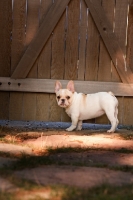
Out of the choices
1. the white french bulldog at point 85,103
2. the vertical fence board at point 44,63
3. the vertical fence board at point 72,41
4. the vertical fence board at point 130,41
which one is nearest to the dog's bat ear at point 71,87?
the white french bulldog at point 85,103

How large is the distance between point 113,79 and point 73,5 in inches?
52.1

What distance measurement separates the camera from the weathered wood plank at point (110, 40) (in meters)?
5.68

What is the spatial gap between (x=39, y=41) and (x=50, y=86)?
0.73m

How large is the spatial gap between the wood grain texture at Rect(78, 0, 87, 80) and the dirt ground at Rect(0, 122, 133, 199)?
1311mm

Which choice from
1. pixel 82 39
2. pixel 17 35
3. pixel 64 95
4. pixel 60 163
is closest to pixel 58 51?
pixel 82 39

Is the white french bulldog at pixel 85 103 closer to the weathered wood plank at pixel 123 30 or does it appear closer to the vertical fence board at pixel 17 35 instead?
the weathered wood plank at pixel 123 30

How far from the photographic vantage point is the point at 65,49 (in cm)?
579

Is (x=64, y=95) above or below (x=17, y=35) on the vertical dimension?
below

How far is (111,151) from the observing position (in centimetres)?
381

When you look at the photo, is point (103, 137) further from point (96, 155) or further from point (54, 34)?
point (54, 34)

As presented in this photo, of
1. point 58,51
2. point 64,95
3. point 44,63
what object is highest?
point 58,51

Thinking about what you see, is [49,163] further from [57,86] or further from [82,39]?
[82,39]

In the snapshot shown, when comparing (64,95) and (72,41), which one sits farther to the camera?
(72,41)

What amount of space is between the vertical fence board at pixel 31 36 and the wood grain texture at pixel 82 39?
693 mm
